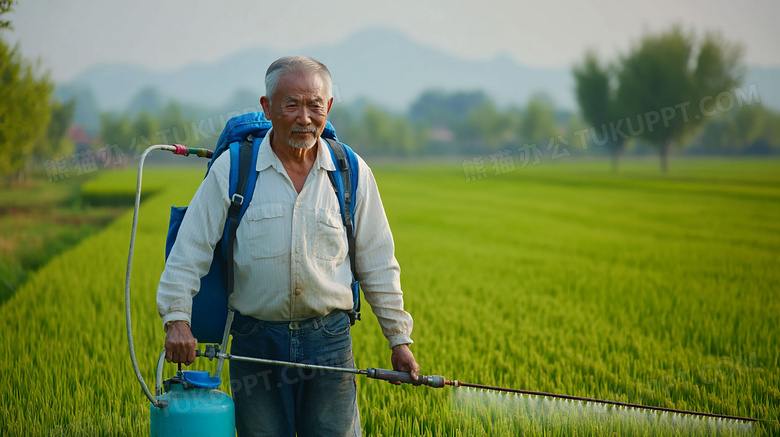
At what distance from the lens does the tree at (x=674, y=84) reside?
49.7 meters

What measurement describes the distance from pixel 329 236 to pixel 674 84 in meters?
52.4

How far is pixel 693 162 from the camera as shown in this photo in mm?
60000

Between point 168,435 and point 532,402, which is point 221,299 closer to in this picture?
point 168,435

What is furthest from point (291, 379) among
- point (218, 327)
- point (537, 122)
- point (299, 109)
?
point (537, 122)

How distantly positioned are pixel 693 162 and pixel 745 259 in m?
51.5

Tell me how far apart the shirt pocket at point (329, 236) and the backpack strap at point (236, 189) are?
0.89 feet

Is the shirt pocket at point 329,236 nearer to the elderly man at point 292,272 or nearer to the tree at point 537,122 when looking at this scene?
the elderly man at point 292,272

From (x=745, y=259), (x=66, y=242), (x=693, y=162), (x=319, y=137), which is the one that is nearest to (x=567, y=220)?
(x=745, y=259)

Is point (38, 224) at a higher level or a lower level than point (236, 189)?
lower

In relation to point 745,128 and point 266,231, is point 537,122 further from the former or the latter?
point 266,231

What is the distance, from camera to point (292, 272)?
2.67 meters

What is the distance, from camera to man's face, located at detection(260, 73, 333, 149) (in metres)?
2.61

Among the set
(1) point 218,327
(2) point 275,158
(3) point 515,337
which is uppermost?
(2) point 275,158

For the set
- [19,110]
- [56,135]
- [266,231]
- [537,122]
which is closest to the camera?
[266,231]
